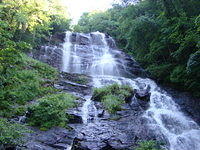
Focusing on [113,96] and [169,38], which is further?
[169,38]

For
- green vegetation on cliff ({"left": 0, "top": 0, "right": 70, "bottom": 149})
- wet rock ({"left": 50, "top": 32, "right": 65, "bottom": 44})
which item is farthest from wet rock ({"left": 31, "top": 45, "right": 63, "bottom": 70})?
wet rock ({"left": 50, "top": 32, "right": 65, "bottom": 44})

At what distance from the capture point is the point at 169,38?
44.0 feet

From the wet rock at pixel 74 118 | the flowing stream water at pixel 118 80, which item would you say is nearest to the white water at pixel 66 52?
the flowing stream water at pixel 118 80

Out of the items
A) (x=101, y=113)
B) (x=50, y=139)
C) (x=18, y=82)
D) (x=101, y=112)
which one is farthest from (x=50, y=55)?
(x=50, y=139)

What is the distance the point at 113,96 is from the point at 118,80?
4.73 meters

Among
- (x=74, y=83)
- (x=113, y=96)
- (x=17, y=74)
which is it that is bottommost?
(x=113, y=96)

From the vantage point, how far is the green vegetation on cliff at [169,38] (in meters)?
11.4

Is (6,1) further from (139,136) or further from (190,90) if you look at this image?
(190,90)

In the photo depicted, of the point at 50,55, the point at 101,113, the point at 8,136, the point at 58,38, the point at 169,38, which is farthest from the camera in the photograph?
the point at 58,38

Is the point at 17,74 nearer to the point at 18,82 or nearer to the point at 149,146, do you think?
the point at 18,82

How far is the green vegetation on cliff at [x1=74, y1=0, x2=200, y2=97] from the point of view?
1143 cm

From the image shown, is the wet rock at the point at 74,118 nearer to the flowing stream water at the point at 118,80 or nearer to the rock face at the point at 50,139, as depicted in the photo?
the flowing stream water at the point at 118,80

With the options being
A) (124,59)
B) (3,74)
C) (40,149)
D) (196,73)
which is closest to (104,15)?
(124,59)

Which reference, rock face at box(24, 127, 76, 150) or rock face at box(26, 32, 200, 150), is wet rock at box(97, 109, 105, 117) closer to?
rock face at box(26, 32, 200, 150)
